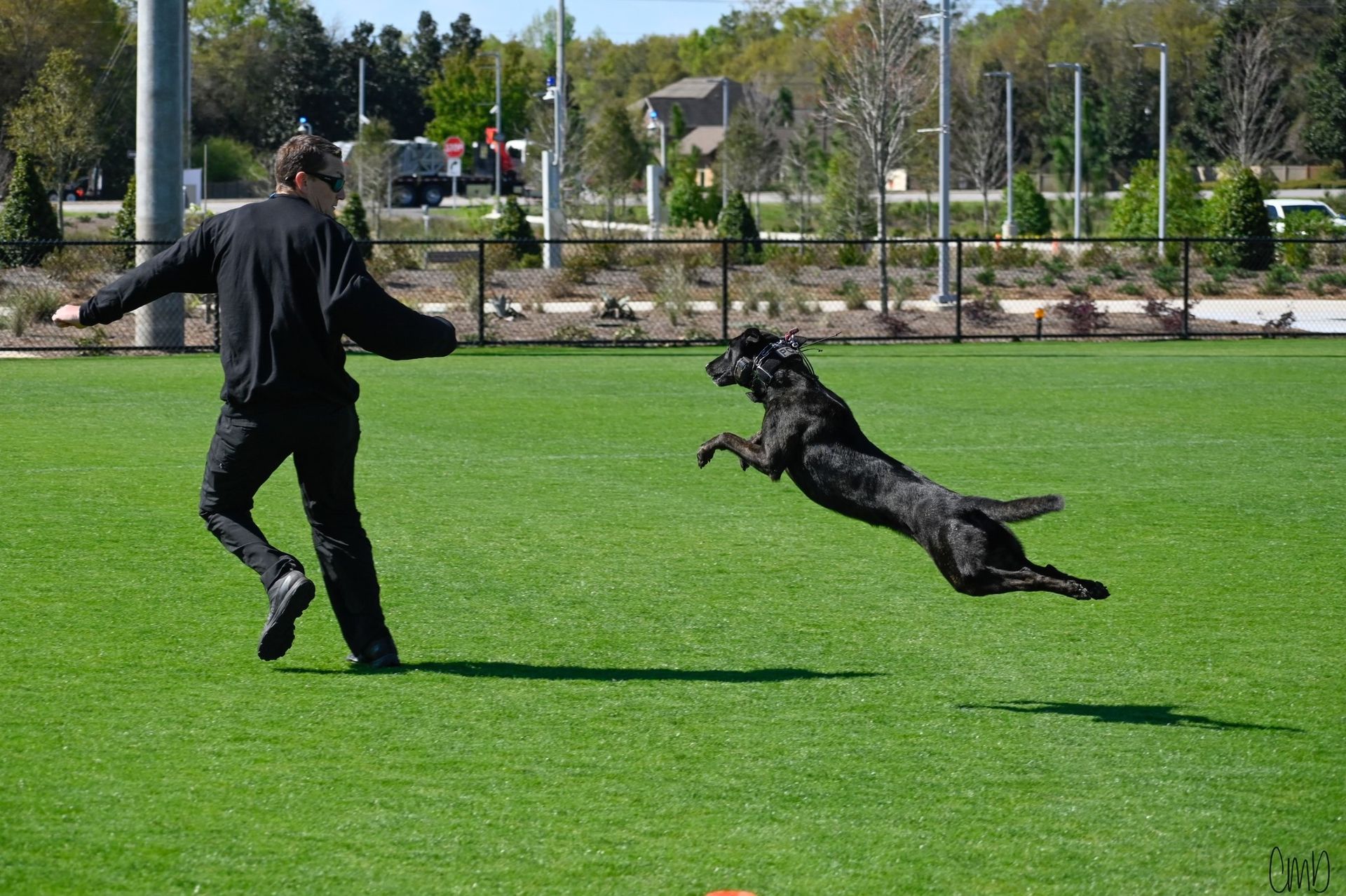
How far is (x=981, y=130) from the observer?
200 feet

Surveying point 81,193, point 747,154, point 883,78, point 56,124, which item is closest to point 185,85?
point 883,78

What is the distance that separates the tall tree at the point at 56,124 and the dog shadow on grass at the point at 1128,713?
4084 centimetres


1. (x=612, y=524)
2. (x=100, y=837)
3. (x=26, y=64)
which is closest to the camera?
(x=100, y=837)

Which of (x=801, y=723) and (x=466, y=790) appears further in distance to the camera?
(x=801, y=723)

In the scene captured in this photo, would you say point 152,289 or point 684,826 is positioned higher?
point 152,289

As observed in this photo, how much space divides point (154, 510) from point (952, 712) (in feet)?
19.4

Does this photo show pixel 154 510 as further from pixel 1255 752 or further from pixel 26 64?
pixel 26 64

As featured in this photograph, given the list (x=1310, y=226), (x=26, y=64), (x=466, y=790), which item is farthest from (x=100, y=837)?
(x=26, y=64)

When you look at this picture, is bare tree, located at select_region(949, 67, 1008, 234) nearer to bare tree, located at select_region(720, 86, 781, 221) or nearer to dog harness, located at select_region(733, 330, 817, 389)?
bare tree, located at select_region(720, 86, 781, 221)

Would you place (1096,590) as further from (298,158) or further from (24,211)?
(24,211)

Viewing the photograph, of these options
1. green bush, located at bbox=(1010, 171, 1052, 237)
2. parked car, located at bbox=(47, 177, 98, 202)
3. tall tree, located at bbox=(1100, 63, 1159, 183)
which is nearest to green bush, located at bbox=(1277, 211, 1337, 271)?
green bush, located at bbox=(1010, 171, 1052, 237)

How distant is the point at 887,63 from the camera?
30.3m

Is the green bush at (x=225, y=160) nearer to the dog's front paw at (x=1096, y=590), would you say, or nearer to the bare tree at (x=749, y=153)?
the bare tree at (x=749, y=153)

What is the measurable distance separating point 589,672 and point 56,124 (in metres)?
41.6
